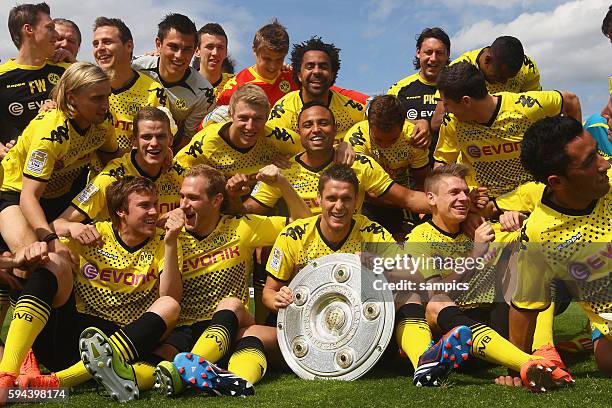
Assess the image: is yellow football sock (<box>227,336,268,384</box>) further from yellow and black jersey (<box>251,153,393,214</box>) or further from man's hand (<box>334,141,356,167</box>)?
man's hand (<box>334,141,356,167</box>)

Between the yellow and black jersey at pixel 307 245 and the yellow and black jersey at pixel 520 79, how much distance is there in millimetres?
2461

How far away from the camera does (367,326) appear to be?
14.6 ft

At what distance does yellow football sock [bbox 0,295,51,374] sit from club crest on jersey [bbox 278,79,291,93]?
13.5 feet

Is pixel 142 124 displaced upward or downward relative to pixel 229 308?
upward

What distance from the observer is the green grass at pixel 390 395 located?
359 cm

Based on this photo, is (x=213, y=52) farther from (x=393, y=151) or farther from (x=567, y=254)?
(x=567, y=254)

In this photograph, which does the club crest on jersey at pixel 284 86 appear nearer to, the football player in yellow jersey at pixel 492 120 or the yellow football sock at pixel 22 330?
the football player in yellow jersey at pixel 492 120

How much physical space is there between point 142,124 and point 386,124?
2079mm

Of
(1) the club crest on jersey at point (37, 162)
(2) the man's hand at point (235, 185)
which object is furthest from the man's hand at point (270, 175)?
(1) the club crest on jersey at point (37, 162)

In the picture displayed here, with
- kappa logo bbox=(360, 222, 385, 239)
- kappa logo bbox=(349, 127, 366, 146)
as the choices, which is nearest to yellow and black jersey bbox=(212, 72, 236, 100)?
kappa logo bbox=(349, 127, 366, 146)

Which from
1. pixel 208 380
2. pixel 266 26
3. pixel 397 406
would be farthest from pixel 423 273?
pixel 266 26

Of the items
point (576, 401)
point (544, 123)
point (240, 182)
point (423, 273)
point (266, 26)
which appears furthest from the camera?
point (266, 26)

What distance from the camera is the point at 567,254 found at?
3988mm

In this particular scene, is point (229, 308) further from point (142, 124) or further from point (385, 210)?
point (385, 210)
